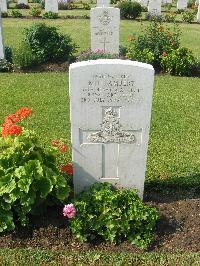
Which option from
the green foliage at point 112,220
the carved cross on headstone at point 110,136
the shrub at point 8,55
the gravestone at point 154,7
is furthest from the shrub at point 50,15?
the green foliage at point 112,220

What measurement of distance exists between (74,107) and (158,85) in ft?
20.4

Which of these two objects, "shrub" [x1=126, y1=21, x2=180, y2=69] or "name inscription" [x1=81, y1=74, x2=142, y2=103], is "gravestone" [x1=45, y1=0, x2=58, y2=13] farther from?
"name inscription" [x1=81, y1=74, x2=142, y2=103]

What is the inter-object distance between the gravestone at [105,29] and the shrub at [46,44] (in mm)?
1040

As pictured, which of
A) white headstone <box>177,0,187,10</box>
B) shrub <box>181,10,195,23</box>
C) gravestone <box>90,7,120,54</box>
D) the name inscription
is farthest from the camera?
white headstone <box>177,0,187,10</box>

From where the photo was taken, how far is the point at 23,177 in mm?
4355

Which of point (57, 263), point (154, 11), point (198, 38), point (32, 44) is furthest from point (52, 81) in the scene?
point (154, 11)

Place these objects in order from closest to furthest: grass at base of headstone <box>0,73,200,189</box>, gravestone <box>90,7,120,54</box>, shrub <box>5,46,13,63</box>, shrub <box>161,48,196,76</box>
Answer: grass at base of headstone <box>0,73,200,189</box> → shrub <box>161,48,196,76</box> → shrub <box>5,46,13,63</box> → gravestone <box>90,7,120,54</box>

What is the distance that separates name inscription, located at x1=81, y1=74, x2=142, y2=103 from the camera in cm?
449

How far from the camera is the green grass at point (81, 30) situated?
52.5ft

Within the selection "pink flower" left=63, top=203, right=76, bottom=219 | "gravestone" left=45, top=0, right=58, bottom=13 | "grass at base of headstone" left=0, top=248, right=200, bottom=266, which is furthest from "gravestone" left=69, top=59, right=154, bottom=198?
"gravestone" left=45, top=0, right=58, bottom=13

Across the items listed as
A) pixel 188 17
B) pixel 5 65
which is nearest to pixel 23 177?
pixel 5 65

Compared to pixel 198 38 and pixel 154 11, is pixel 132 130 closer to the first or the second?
pixel 198 38

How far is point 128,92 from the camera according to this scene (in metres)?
4.56

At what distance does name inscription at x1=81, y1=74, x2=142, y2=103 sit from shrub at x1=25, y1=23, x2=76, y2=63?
7.86m
